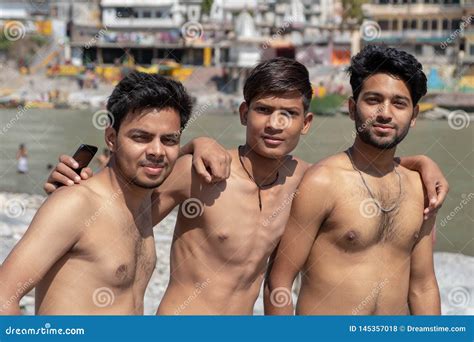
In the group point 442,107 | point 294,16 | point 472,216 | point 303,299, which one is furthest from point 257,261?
point 294,16

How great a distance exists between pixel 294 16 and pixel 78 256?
57.5m

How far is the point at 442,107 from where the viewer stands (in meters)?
50.7

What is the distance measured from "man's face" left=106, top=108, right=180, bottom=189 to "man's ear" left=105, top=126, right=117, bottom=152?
0.03m

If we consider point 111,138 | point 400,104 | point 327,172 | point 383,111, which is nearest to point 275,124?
point 327,172

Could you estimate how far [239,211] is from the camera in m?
4.11

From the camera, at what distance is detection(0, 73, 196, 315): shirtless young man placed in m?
3.40

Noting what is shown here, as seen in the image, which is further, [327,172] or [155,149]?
[327,172]

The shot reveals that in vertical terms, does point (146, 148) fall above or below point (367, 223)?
above

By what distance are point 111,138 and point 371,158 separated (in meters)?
1.32

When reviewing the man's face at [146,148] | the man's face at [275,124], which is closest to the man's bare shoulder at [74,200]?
the man's face at [146,148]

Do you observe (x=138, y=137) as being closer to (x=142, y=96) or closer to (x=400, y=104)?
(x=142, y=96)

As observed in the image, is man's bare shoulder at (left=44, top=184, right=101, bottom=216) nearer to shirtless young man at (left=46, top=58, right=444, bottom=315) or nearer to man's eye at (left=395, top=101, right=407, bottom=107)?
shirtless young man at (left=46, top=58, right=444, bottom=315)

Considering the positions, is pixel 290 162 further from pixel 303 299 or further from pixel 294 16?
pixel 294 16

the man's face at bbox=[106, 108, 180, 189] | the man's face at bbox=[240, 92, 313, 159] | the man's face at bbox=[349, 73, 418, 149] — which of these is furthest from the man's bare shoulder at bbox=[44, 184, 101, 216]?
the man's face at bbox=[349, 73, 418, 149]
